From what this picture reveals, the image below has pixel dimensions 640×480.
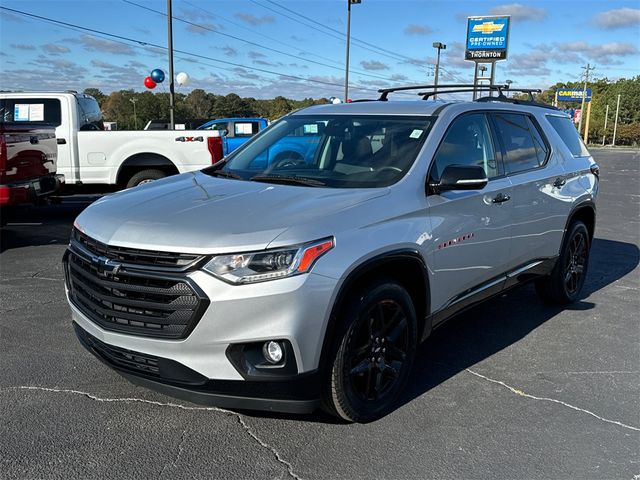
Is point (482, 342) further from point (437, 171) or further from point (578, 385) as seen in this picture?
point (437, 171)

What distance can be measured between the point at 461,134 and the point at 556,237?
1761mm

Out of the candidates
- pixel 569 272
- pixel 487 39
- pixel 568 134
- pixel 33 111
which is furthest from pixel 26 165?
pixel 487 39

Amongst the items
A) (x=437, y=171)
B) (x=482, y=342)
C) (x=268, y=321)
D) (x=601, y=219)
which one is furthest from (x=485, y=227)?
(x=601, y=219)

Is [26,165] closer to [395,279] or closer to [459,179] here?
[395,279]

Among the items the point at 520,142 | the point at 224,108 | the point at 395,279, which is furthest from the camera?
the point at 224,108

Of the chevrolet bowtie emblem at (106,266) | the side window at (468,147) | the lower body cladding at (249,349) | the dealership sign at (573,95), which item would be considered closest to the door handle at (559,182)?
the side window at (468,147)

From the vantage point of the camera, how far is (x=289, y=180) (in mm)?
3725

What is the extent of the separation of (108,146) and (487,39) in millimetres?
33985

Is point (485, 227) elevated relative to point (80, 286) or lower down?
elevated

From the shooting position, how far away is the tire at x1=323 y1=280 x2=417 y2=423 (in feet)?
9.91

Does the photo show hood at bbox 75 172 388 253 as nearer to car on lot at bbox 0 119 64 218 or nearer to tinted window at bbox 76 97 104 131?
car on lot at bbox 0 119 64 218

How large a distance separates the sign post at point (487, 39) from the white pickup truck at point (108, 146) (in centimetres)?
3131

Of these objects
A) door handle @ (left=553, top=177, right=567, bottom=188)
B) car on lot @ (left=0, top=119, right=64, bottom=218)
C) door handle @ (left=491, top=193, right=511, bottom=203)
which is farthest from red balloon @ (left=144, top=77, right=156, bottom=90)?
door handle @ (left=491, top=193, right=511, bottom=203)

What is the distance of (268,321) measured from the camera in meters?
2.72
